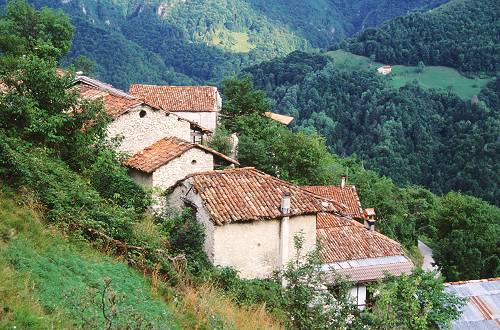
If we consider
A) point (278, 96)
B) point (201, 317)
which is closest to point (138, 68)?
point (278, 96)

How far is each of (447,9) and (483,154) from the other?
7966cm

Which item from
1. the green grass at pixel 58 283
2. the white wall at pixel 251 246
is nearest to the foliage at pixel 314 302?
the green grass at pixel 58 283

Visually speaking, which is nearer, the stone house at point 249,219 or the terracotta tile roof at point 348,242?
the stone house at point 249,219

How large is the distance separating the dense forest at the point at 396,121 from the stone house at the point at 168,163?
263ft

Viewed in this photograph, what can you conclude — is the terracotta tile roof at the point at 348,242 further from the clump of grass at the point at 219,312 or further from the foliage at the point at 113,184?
the clump of grass at the point at 219,312

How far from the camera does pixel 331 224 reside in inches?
934

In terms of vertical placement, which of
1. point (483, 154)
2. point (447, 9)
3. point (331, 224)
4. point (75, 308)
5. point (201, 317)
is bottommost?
point (483, 154)

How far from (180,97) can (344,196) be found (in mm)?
13153

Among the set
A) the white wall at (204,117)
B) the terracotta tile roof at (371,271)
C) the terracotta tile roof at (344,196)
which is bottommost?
the terracotta tile roof at (344,196)

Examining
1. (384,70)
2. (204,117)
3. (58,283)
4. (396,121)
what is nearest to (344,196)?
(204,117)

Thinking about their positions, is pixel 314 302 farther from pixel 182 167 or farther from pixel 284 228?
pixel 182 167

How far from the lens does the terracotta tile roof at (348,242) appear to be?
21.6 meters

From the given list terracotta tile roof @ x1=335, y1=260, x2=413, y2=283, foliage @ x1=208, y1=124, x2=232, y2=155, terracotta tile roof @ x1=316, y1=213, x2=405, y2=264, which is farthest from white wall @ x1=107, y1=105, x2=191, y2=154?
terracotta tile roof @ x1=335, y1=260, x2=413, y2=283

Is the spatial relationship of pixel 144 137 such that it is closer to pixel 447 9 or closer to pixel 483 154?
pixel 483 154
